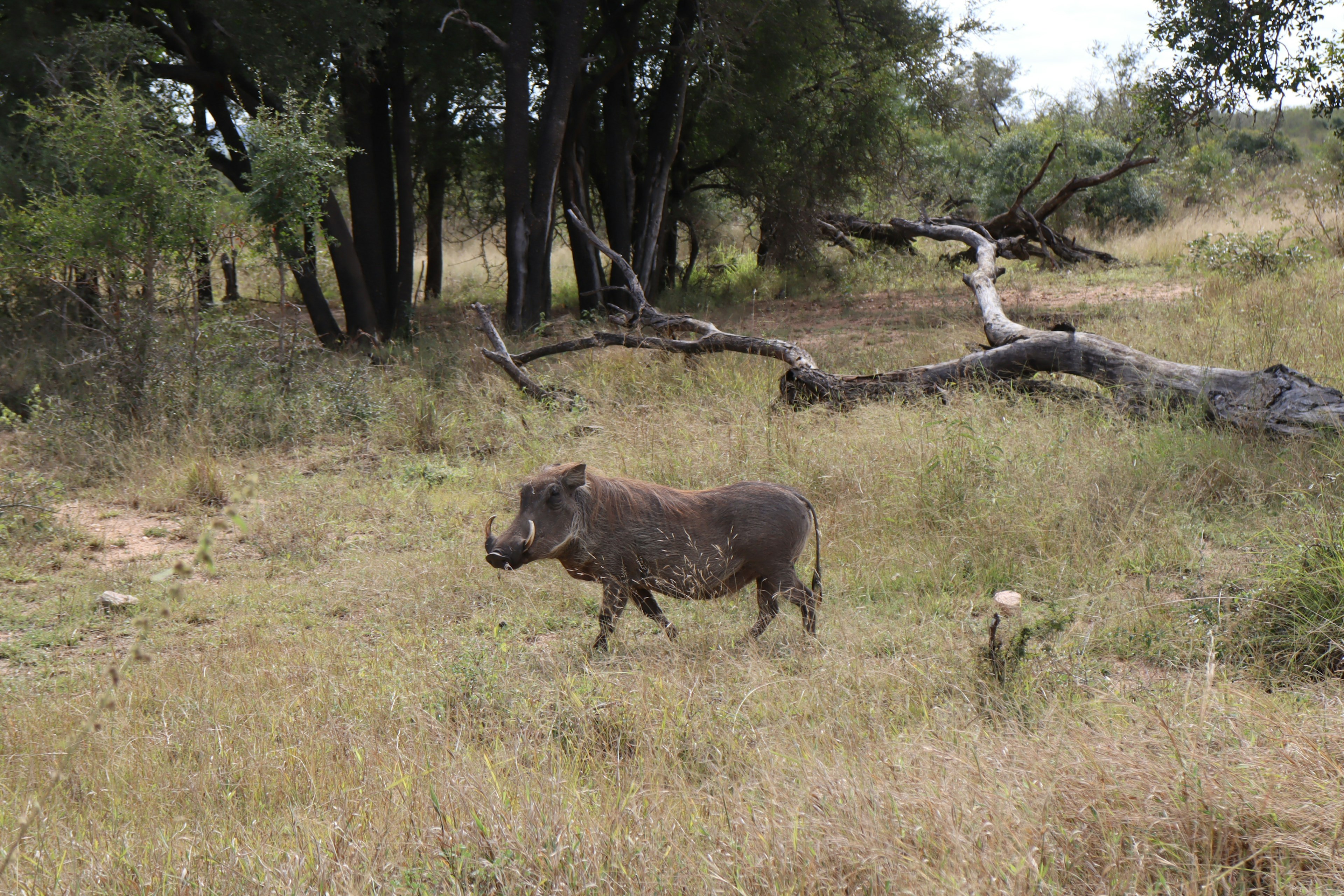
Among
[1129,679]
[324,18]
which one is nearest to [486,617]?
[1129,679]

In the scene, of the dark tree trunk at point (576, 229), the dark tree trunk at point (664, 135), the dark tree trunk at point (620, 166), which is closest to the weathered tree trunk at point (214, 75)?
the dark tree trunk at point (576, 229)

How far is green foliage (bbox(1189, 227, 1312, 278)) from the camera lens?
1109 centimetres

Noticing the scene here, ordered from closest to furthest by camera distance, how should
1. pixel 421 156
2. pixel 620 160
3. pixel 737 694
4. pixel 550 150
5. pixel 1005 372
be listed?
pixel 737 694, pixel 1005 372, pixel 550 150, pixel 620 160, pixel 421 156

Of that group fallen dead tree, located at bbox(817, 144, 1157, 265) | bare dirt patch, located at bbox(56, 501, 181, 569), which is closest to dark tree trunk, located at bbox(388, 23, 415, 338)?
bare dirt patch, located at bbox(56, 501, 181, 569)

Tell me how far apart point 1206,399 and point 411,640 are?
5.16 metres

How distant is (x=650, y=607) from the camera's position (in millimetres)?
4121

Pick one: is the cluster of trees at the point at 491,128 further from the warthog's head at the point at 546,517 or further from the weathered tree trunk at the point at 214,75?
the warthog's head at the point at 546,517

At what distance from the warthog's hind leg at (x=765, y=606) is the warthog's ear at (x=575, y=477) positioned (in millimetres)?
909

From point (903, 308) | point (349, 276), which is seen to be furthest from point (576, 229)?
point (903, 308)

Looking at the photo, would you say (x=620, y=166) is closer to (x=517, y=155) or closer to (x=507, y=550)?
(x=517, y=155)

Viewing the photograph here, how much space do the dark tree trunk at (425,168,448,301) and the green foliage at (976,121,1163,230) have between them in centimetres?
1077

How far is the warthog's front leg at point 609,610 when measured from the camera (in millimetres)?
Answer: 3994

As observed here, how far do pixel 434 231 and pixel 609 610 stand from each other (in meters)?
16.0

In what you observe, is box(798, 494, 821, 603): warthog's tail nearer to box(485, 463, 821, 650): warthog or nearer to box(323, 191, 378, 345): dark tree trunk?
Result: box(485, 463, 821, 650): warthog
